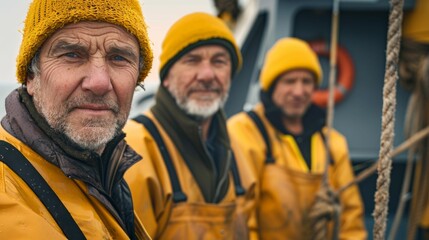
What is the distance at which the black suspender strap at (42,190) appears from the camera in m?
1.56

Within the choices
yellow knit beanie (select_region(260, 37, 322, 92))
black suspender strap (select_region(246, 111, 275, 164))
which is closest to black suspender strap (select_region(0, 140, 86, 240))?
black suspender strap (select_region(246, 111, 275, 164))

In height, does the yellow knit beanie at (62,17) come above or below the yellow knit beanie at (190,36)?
below

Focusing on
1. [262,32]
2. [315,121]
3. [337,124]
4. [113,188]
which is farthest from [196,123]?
[262,32]

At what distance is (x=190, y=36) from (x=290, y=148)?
1.48m

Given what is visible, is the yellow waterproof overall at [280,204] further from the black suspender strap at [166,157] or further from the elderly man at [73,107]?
the elderly man at [73,107]

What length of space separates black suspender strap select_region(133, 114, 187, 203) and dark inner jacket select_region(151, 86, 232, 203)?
0.06 meters

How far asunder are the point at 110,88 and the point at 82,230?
14.8 inches

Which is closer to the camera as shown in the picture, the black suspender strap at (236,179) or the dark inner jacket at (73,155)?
the dark inner jacket at (73,155)

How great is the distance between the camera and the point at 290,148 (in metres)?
4.43

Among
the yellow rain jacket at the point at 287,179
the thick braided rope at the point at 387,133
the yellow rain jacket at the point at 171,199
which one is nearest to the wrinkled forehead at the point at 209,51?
the yellow rain jacket at the point at 171,199

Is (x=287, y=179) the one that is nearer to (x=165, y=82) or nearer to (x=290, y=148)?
(x=290, y=148)

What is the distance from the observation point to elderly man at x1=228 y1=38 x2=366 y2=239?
13.7 ft

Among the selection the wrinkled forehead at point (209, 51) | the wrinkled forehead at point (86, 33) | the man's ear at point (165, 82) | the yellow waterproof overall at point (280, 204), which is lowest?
the yellow waterproof overall at point (280, 204)

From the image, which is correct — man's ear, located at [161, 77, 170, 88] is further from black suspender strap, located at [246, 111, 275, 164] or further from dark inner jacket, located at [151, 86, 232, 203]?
black suspender strap, located at [246, 111, 275, 164]
